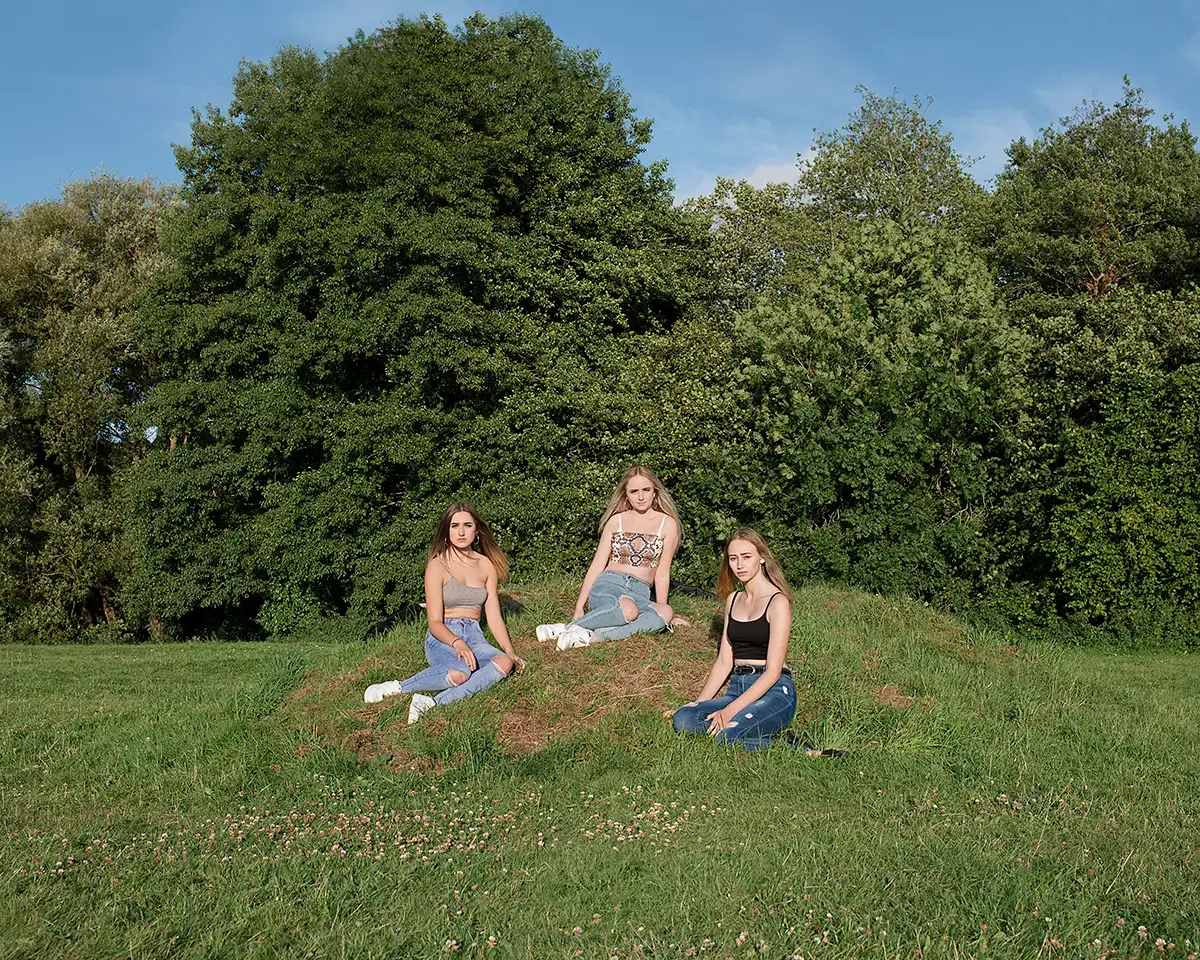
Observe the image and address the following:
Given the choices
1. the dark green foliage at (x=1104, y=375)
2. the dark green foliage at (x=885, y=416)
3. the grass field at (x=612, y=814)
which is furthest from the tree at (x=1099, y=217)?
the grass field at (x=612, y=814)

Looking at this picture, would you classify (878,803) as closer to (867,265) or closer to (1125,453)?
(1125,453)

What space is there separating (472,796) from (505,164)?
65.0 feet

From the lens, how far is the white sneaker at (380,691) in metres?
8.55

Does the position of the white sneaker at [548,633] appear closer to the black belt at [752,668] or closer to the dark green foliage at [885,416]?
the black belt at [752,668]

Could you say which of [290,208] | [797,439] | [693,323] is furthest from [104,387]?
[797,439]

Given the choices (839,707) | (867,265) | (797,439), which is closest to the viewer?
(839,707)

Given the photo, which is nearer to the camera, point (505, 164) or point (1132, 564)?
point (1132, 564)

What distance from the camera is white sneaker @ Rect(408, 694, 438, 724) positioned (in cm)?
807

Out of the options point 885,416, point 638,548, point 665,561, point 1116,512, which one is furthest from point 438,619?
point 1116,512

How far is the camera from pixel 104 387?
96.9 feet

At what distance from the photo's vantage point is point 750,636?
7562 millimetres

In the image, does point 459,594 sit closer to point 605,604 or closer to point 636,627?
point 605,604

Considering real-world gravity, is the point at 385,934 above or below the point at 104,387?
below

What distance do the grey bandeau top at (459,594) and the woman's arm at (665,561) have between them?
1801 mm
